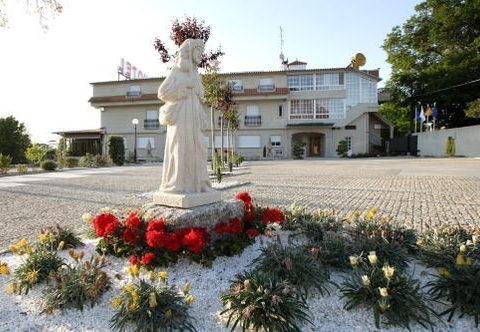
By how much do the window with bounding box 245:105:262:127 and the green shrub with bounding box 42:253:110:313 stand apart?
112 ft

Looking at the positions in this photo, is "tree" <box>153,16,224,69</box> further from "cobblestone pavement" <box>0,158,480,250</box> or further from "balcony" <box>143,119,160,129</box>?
"balcony" <box>143,119,160,129</box>

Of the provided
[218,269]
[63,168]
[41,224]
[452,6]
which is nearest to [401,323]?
[218,269]

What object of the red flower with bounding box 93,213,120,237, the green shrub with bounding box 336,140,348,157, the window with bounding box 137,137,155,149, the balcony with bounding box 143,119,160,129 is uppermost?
the balcony with bounding box 143,119,160,129

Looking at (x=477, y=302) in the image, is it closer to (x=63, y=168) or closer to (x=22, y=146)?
(x=63, y=168)

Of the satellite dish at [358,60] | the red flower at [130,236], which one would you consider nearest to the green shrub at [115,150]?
the red flower at [130,236]

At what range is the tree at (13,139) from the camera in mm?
26656

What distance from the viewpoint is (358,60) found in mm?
38812

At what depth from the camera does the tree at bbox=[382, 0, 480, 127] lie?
31375 millimetres

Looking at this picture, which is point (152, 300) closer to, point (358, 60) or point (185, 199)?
point (185, 199)

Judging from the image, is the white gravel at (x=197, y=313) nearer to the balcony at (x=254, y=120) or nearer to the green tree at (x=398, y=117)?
the balcony at (x=254, y=120)

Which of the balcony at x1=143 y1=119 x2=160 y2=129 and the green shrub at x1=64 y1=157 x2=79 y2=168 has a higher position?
the balcony at x1=143 y1=119 x2=160 y2=129

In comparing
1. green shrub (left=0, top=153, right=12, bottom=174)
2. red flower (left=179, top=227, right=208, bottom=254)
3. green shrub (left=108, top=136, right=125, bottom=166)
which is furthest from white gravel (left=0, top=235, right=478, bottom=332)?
green shrub (left=108, top=136, right=125, bottom=166)

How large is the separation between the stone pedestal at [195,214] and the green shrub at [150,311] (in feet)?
3.04

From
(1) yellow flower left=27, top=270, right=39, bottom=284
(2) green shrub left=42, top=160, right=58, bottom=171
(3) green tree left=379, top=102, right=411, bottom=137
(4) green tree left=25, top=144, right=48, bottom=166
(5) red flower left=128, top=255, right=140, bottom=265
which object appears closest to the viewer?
(1) yellow flower left=27, top=270, right=39, bottom=284
